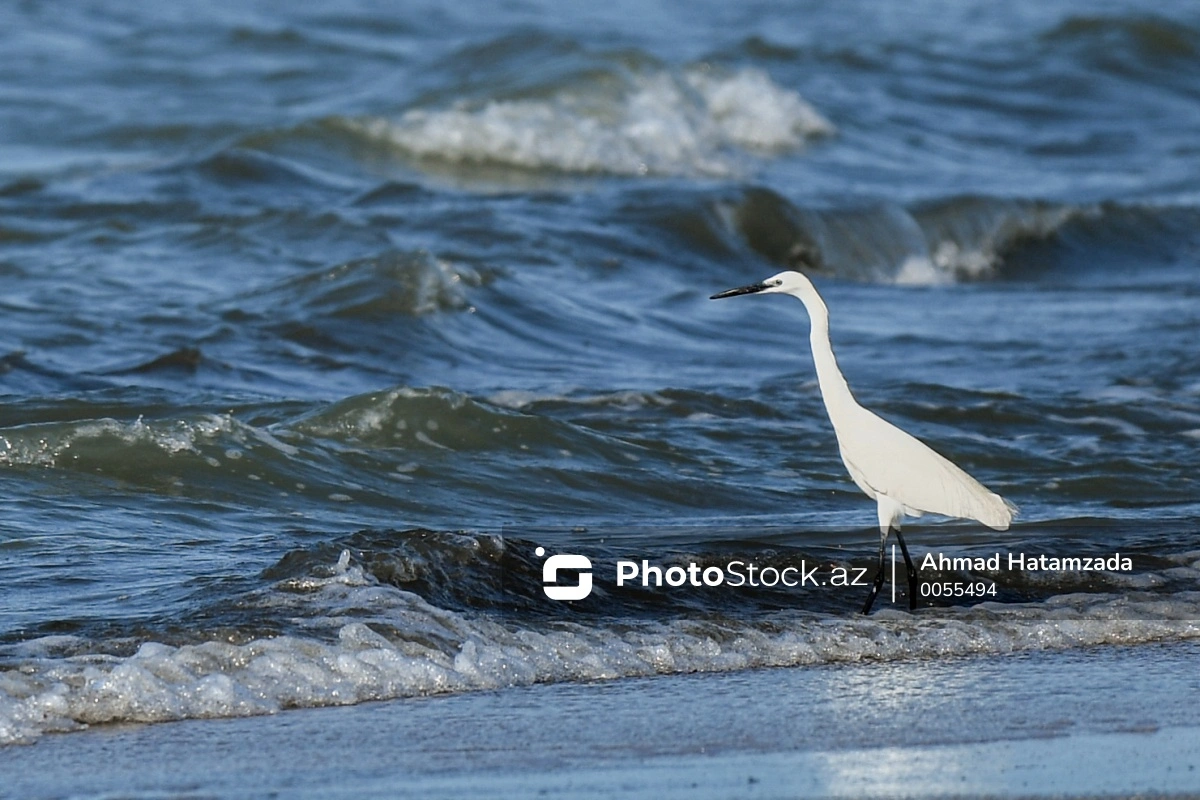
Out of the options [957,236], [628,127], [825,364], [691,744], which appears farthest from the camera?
[628,127]

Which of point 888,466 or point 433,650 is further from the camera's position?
point 888,466

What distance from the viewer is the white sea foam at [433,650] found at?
3604 millimetres

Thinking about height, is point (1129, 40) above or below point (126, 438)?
above

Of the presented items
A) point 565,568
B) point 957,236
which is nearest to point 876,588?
point 565,568

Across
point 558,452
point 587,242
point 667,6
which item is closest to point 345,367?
point 558,452

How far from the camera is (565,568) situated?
4680 mm

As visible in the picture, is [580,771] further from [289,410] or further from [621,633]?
[289,410]

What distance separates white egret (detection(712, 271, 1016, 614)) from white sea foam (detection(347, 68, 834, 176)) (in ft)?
30.1

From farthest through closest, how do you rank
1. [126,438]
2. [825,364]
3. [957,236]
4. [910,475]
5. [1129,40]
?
[1129,40] < [957,236] < [126,438] < [825,364] < [910,475]

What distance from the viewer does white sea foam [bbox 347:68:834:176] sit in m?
13.9

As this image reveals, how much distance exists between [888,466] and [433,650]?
1192 mm

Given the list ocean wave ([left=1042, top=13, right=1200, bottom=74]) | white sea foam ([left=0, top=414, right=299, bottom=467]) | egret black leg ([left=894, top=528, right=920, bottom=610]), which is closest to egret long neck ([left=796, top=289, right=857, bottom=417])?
egret black leg ([left=894, top=528, right=920, bottom=610])

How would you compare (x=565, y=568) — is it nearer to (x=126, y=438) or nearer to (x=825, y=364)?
(x=825, y=364)

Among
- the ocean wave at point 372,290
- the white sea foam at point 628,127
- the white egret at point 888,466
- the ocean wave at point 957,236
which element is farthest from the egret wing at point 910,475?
the white sea foam at point 628,127
